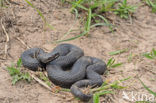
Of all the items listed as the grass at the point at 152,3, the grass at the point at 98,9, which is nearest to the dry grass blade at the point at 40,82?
the grass at the point at 98,9

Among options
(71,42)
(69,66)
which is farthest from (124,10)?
(69,66)

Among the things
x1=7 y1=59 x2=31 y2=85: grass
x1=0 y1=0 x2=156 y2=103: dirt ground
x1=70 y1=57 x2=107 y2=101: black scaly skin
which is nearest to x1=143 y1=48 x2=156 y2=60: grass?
x1=0 y1=0 x2=156 y2=103: dirt ground

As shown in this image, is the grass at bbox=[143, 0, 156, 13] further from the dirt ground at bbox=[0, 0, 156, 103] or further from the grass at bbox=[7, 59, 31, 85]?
the grass at bbox=[7, 59, 31, 85]

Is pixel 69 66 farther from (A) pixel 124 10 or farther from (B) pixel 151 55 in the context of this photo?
(A) pixel 124 10

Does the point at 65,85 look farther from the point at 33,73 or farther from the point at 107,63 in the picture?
the point at 107,63

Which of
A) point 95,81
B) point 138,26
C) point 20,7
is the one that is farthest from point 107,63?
point 20,7
